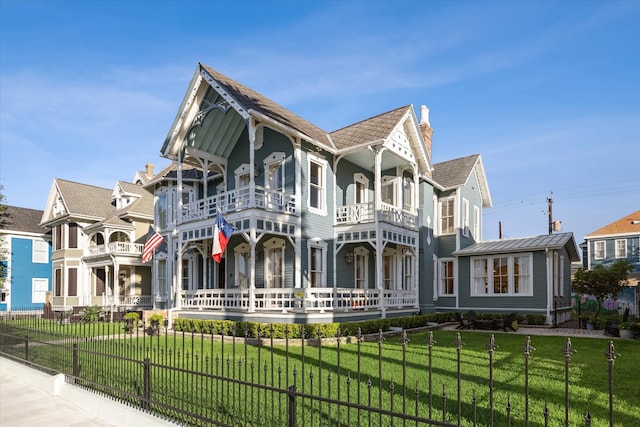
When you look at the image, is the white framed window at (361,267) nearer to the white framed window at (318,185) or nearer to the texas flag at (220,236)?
the white framed window at (318,185)

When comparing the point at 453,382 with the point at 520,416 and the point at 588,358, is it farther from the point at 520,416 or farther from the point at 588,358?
the point at 588,358

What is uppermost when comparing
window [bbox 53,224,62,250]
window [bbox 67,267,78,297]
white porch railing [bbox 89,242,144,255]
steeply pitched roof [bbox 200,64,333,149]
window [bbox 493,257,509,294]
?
steeply pitched roof [bbox 200,64,333,149]

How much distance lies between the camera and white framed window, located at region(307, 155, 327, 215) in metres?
19.2

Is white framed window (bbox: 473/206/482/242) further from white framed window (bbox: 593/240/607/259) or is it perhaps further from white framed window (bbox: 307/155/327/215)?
white framed window (bbox: 593/240/607/259)

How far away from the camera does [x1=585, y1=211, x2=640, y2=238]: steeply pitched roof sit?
38.0 m

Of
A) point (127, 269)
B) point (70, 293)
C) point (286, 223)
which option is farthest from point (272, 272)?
point (70, 293)

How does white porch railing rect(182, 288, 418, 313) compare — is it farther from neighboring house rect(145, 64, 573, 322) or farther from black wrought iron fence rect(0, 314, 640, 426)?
black wrought iron fence rect(0, 314, 640, 426)

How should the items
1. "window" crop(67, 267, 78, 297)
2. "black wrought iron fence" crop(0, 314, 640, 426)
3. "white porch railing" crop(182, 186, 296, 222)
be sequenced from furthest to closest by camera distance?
"window" crop(67, 267, 78, 297) < "white porch railing" crop(182, 186, 296, 222) < "black wrought iron fence" crop(0, 314, 640, 426)

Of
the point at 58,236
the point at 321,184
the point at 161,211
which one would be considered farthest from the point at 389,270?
the point at 58,236

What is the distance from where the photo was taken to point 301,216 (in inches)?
718

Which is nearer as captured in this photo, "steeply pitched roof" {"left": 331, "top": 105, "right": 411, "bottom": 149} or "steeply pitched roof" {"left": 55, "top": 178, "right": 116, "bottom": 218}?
"steeply pitched roof" {"left": 331, "top": 105, "right": 411, "bottom": 149}

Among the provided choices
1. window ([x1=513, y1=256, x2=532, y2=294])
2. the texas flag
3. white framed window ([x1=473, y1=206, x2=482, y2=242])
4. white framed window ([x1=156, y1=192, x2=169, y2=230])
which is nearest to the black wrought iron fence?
the texas flag

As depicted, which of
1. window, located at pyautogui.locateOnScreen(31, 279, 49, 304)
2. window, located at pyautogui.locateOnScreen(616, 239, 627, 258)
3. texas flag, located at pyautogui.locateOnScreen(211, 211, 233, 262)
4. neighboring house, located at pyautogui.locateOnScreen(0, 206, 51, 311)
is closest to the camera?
texas flag, located at pyautogui.locateOnScreen(211, 211, 233, 262)

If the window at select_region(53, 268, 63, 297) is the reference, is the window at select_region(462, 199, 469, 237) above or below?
above
